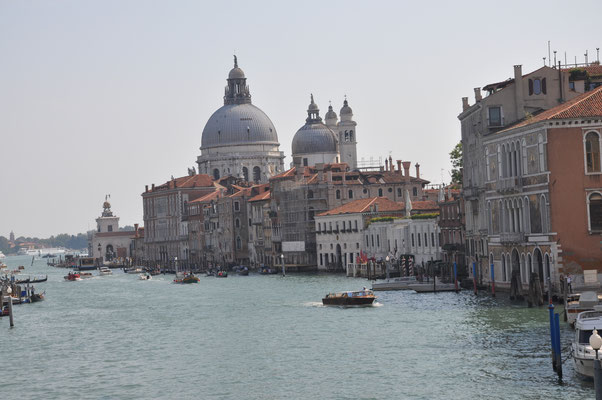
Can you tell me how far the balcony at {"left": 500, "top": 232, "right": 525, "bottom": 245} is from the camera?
40844mm

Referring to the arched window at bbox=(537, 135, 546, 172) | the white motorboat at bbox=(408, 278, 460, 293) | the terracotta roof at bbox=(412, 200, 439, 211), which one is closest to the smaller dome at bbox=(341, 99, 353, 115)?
the terracotta roof at bbox=(412, 200, 439, 211)

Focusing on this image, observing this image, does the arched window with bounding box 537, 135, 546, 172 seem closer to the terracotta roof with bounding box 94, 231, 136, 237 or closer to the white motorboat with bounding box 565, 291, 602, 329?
the white motorboat with bounding box 565, 291, 602, 329

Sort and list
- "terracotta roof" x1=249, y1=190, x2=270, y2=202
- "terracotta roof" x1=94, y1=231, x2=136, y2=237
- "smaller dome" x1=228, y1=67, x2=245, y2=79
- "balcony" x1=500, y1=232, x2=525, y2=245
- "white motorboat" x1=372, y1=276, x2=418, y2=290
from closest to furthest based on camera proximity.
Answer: "balcony" x1=500, y1=232, x2=525, y2=245, "white motorboat" x1=372, y1=276, x2=418, y2=290, "terracotta roof" x1=249, y1=190, x2=270, y2=202, "smaller dome" x1=228, y1=67, x2=245, y2=79, "terracotta roof" x1=94, y1=231, x2=136, y2=237

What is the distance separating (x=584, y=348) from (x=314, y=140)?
96762 mm

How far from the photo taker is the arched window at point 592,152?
37.7m

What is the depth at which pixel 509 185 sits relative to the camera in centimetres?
4194

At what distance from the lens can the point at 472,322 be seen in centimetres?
3528

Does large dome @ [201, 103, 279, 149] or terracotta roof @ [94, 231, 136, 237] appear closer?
large dome @ [201, 103, 279, 149]

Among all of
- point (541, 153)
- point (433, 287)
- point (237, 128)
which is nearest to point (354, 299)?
point (433, 287)

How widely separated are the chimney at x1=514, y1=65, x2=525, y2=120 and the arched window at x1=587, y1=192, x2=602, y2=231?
7.94 metres

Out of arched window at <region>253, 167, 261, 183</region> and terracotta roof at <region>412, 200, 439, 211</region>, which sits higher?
arched window at <region>253, 167, 261, 183</region>

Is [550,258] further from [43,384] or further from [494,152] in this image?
[43,384]

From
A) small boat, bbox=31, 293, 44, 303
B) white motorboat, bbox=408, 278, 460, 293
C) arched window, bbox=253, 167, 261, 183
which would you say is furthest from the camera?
arched window, bbox=253, 167, 261, 183

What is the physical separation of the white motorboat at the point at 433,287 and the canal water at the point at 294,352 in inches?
20.8
